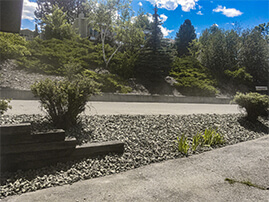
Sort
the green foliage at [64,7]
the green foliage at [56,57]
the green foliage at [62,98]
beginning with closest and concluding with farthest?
1. the green foliage at [62,98]
2. the green foliage at [56,57]
3. the green foliage at [64,7]

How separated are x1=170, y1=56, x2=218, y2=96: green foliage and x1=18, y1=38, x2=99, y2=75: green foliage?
266 inches

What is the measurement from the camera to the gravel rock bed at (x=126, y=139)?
3.20 metres

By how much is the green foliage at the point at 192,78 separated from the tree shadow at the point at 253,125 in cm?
891

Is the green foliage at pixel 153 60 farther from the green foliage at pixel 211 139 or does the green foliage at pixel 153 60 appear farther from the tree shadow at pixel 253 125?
the green foliage at pixel 211 139

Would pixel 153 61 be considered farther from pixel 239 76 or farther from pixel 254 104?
pixel 254 104

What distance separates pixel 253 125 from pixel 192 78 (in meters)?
10.6

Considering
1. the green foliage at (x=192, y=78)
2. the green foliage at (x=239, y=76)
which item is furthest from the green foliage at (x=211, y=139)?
the green foliage at (x=239, y=76)

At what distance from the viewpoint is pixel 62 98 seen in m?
4.39

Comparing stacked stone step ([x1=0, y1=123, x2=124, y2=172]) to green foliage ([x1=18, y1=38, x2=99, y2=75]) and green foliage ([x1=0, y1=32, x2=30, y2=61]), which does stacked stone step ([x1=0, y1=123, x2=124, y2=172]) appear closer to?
green foliage ([x1=0, y1=32, x2=30, y2=61])

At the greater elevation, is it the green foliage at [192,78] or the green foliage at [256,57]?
the green foliage at [256,57]

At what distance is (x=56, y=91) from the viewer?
14.5 ft

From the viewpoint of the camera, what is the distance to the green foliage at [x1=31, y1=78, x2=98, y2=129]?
438 cm

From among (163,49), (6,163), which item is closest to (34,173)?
(6,163)

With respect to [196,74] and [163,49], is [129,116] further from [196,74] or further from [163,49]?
[196,74]
